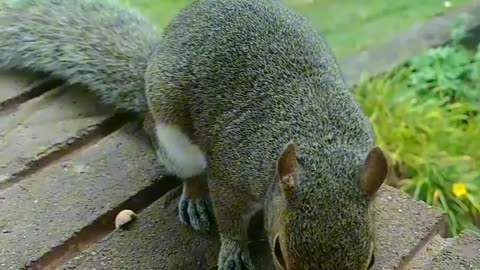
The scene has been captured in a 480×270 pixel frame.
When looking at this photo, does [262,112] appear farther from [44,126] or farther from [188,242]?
[44,126]

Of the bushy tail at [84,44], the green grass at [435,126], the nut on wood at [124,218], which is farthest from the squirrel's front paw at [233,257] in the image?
the green grass at [435,126]

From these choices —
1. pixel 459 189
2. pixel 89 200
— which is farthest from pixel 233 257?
pixel 459 189

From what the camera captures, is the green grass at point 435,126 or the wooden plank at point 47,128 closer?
the wooden plank at point 47,128

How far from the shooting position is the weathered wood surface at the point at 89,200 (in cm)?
189

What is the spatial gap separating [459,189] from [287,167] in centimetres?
135

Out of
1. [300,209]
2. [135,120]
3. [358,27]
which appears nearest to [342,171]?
[300,209]

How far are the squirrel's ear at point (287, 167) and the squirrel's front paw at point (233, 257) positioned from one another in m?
0.36

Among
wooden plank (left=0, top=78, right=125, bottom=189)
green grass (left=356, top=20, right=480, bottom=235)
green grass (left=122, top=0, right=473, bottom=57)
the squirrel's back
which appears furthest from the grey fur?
green grass (left=122, top=0, right=473, bottom=57)

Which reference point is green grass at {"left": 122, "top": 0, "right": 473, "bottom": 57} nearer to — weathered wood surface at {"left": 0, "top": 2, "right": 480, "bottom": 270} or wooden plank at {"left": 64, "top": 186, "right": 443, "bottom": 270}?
weathered wood surface at {"left": 0, "top": 2, "right": 480, "bottom": 270}

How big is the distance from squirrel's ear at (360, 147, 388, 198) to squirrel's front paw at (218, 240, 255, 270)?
420 millimetres

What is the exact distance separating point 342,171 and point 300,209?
0.11 meters

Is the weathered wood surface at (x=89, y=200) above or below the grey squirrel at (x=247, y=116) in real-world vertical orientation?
below

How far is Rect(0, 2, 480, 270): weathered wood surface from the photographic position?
189 centimetres

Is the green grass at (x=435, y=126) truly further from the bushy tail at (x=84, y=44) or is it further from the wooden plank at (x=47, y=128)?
the wooden plank at (x=47, y=128)
